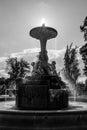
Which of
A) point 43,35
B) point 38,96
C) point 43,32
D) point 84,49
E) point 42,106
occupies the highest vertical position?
point 84,49

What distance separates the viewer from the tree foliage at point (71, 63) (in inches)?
1455

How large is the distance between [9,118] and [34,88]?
8.06 ft

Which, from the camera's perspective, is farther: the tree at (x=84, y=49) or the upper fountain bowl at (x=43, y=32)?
the tree at (x=84, y=49)

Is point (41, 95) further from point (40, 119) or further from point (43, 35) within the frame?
point (43, 35)

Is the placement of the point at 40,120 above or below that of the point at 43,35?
below

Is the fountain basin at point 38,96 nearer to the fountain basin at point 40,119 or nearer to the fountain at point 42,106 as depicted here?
the fountain at point 42,106

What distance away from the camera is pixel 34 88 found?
340 inches

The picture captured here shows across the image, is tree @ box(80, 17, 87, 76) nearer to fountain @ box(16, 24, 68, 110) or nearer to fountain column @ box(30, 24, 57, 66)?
fountain column @ box(30, 24, 57, 66)

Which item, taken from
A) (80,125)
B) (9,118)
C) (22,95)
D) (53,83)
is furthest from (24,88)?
(80,125)

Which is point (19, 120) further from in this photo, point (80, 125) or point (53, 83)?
point (53, 83)

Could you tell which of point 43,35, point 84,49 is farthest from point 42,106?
point 84,49

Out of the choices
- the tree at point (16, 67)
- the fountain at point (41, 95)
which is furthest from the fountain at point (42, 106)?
the tree at point (16, 67)

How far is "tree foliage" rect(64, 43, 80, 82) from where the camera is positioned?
1455 inches

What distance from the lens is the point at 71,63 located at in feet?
126
